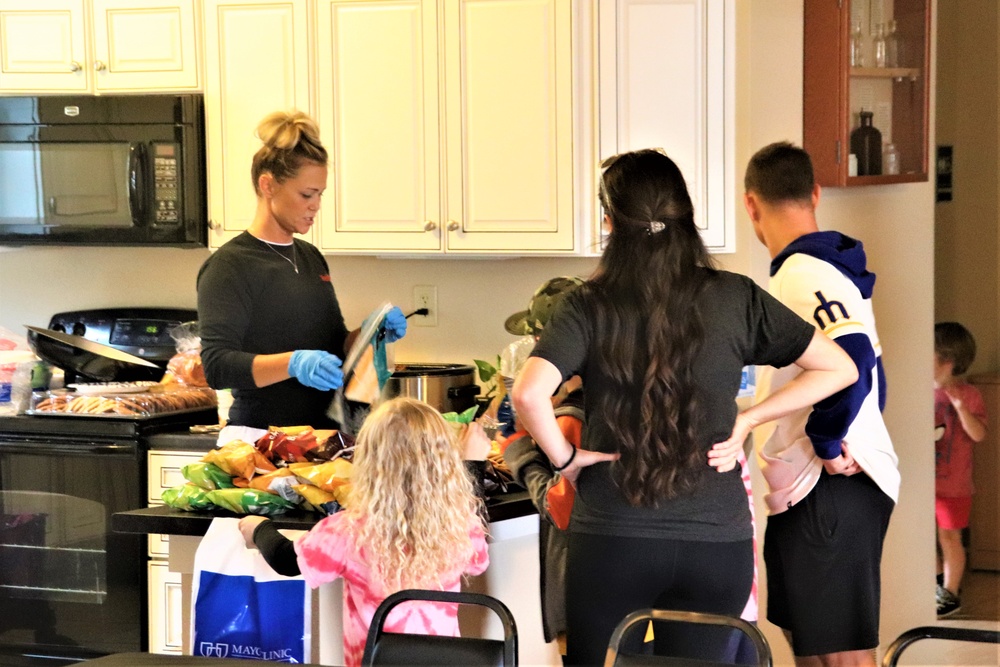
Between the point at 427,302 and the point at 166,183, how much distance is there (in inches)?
36.0

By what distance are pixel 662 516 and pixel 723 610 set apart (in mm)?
194

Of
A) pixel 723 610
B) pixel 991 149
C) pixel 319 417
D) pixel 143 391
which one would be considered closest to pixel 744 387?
pixel 319 417

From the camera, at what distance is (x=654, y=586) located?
1.93 metres

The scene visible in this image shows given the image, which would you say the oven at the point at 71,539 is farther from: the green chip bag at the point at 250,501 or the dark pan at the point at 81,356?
the green chip bag at the point at 250,501

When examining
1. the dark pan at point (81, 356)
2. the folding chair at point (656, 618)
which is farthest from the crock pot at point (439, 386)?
the folding chair at point (656, 618)

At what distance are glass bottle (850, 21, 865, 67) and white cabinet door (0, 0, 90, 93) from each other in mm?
2344

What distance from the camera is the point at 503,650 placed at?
1.70 m

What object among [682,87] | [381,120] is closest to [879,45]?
[682,87]

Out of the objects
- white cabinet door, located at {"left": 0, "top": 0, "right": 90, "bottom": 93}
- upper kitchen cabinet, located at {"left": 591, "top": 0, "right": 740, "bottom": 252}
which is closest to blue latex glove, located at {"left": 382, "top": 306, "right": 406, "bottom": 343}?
upper kitchen cabinet, located at {"left": 591, "top": 0, "right": 740, "bottom": 252}

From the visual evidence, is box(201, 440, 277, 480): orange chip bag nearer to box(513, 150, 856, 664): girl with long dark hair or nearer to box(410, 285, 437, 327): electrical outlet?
box(513, 150, 856, 664): girl with long dark hair

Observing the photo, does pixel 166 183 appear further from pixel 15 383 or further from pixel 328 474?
pixel 328 474

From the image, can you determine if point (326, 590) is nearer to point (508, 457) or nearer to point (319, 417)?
point (508, 457)

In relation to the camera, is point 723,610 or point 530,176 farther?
point 530,176

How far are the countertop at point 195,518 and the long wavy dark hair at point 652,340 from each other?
48 centimetres
